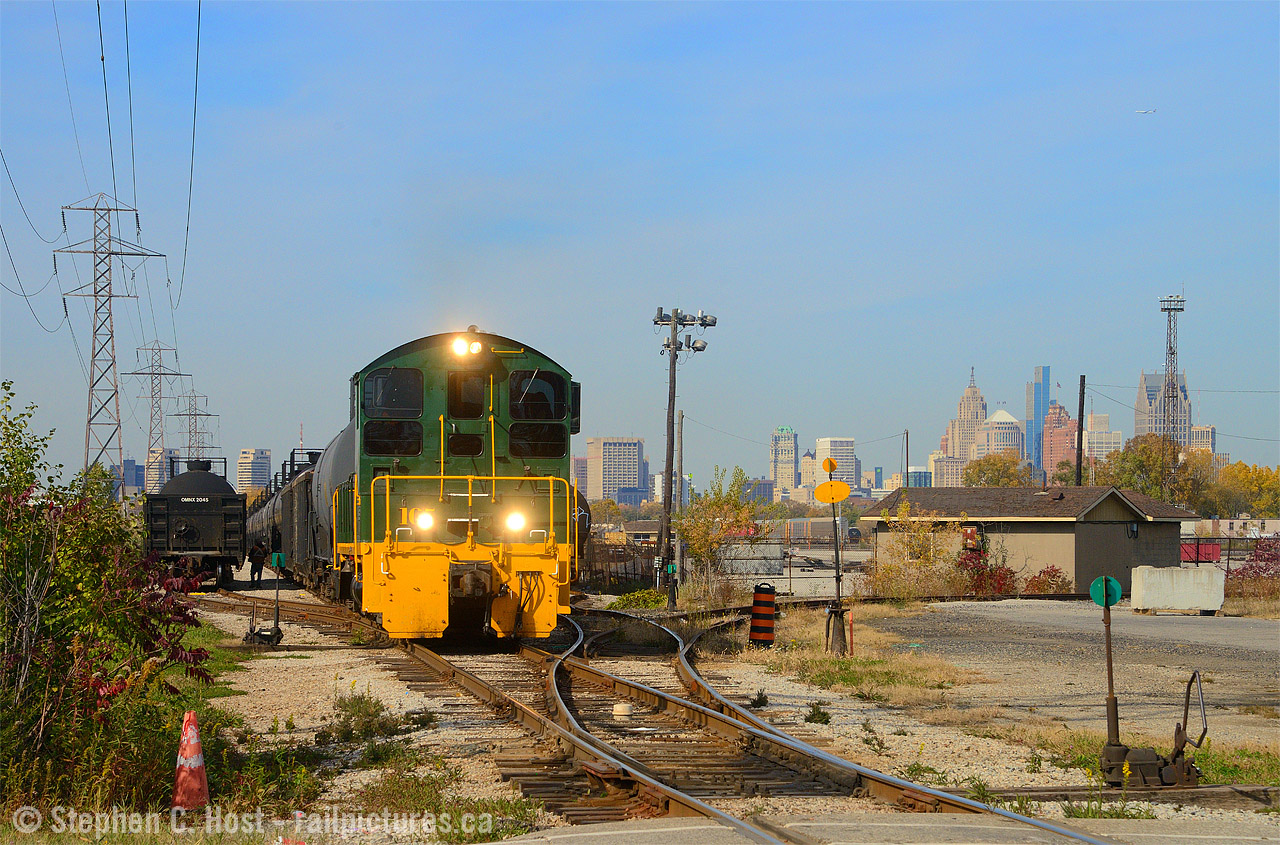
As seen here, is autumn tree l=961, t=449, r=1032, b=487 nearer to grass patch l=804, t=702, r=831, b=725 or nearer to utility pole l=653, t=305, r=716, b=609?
utility pole l=653, t=305, r=716, b=609

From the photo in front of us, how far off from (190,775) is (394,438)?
8.12 m

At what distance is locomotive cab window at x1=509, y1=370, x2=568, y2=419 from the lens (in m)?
16.0

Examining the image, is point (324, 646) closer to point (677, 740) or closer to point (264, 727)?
point (264, 727)

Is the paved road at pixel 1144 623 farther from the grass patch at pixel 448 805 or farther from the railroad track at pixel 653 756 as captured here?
the grass patch at pixel 448 805

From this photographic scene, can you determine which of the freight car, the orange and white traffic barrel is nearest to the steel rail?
the orange and white traffic barrel

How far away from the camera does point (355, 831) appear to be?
7.15 meters

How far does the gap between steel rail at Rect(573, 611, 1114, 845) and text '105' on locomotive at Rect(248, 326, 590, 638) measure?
7.69 feet

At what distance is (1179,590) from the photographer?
99.7 feet

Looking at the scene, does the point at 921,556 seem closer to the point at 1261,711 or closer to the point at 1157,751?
the point at 1261,711

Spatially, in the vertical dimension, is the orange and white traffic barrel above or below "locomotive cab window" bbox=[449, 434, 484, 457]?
below

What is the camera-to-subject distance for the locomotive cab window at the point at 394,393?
616 inches

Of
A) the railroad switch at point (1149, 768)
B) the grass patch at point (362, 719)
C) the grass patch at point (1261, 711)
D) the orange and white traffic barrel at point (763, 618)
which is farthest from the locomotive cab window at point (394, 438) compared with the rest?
the grass patch at point (1261, 711)

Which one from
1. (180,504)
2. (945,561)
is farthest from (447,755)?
(945,561)

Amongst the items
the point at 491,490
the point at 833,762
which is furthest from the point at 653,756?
the point at 491,490
